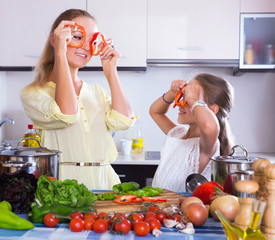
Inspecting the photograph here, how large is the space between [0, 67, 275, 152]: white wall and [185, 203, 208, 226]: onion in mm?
2165

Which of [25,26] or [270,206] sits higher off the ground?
[25,26]

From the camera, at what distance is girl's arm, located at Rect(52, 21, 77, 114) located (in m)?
1.64

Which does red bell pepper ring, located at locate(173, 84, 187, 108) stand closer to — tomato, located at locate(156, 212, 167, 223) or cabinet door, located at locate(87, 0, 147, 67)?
tomato, located at locate(156, 212, 167, 223)

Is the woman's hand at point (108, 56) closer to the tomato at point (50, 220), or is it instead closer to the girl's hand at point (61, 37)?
the girl's hand at point (61, 37)

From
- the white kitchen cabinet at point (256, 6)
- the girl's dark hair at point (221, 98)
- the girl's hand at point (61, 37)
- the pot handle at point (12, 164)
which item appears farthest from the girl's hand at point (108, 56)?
the white kitchen cabinet at point (256, 6)

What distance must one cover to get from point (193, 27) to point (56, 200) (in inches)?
84.7

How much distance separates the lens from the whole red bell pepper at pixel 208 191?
1.18 metres

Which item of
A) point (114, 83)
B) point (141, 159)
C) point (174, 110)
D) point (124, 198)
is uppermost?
point (114, 83)

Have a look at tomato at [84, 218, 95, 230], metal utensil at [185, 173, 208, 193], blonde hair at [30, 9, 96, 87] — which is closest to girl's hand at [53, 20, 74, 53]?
blonde hair at [30, 9, 96, 87]

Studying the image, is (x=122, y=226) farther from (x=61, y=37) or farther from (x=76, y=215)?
(x=61, y=37)

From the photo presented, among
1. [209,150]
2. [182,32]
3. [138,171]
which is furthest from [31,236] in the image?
[182,32]

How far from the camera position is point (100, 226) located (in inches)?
38.7

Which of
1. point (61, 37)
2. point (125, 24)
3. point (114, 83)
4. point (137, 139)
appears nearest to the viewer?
point (61, 37)

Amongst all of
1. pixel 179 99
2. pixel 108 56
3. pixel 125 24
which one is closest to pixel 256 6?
pixel 125 24
